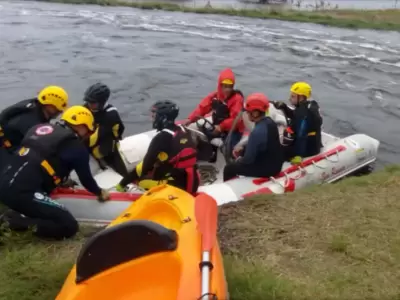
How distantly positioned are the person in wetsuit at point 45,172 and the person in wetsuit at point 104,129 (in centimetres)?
106

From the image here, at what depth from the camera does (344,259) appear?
4176 millimetres

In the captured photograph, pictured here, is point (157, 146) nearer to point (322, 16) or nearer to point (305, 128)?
point (305, 128)

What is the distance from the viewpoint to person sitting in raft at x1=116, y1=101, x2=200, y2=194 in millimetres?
5223

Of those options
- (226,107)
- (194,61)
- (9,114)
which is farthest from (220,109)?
(194,61)

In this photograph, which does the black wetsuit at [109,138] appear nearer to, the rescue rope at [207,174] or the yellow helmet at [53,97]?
the yellow helmet at [53,97]

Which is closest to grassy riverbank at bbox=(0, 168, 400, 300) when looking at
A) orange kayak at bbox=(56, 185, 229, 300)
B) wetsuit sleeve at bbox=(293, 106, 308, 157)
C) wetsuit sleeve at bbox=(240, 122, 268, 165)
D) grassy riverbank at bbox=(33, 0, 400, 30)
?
orange kayak at bbox=(56, 185, 229, 300)

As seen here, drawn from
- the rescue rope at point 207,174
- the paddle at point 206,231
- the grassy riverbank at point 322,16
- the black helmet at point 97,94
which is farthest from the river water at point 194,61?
the paddle at point 206,231

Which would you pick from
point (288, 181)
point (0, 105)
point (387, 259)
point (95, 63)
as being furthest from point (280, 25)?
point (387, 259)

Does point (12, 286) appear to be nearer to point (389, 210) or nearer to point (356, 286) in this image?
point (356, 286)

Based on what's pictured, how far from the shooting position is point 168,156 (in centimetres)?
533

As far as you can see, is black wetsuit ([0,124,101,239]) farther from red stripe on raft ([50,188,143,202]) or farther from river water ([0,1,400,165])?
river water ([0,1,400,165])

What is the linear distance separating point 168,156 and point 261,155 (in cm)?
123

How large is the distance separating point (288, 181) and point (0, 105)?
856 centimetres

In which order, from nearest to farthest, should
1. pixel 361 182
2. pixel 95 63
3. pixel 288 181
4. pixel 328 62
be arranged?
pixel 361 182 < pixel 288 181 < pixel 95 63 < pixel 328 62
